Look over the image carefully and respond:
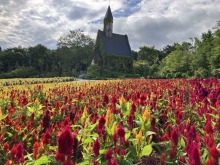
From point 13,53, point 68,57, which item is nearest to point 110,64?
point 68,57

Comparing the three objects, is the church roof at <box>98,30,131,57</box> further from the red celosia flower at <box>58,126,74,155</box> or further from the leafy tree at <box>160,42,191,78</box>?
the red celosia flower at <box>58,126,74,155</box>

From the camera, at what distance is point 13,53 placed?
63906 millimetres

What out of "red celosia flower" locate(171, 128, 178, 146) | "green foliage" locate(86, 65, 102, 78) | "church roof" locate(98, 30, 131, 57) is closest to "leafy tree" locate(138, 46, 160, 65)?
"church roof" locate(98, 30, 131, 57)

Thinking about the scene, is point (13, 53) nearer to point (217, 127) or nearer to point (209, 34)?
point (209, 34)

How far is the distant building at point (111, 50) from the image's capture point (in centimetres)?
5385

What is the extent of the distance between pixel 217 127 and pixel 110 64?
51482mm

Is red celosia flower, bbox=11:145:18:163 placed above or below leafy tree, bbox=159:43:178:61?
below

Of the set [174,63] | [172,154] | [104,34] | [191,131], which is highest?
[104,34]

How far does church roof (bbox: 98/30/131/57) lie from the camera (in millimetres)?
54469

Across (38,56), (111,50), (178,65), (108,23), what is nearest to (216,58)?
(178,65)

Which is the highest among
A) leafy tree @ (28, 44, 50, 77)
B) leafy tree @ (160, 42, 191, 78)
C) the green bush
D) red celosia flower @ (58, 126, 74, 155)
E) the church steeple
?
the church steeple

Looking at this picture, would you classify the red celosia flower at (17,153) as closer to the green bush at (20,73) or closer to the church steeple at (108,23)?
the green bush at (20,73)

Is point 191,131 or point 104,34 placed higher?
point 104,34

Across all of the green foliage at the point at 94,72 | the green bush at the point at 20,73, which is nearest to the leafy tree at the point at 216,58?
the green foliage at the point at 94,72
